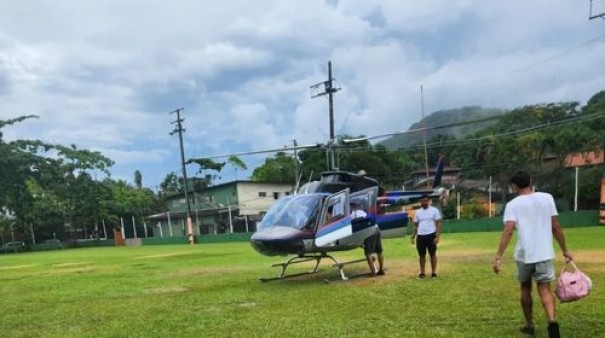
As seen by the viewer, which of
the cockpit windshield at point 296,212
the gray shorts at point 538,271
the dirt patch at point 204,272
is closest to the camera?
the gray shorts at point 538,271

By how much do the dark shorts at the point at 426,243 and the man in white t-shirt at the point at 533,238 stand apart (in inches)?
212

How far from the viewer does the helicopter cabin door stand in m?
12.6

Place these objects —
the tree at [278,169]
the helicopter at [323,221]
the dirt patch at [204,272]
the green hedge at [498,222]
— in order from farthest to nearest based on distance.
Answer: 1. the tree at [278,169]
2. the green hedge at [498,222]
3. the dirt patch at [204,272]
4. the helicopter at [323,221]

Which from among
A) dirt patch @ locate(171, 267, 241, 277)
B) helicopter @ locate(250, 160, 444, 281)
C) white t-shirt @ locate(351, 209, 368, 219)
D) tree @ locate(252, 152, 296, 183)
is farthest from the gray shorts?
tree @ locate(252, 152, 296, 183)

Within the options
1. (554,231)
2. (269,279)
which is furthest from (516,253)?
(269,279)

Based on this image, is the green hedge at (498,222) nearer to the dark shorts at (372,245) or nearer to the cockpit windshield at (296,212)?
the dark shorts at (372,245)

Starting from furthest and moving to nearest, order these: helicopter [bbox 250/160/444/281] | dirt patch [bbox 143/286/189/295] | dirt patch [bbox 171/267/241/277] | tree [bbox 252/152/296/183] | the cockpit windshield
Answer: tree [bbox 252/152/296/183], dirt patch [bbox 171/267/241/277], dirt patch [bbox 143/286/189/295], the cockpit windshield, helicopter [bbox 250/160/444/281]

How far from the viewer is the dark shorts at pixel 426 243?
471 inches

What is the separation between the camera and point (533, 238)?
6.33m

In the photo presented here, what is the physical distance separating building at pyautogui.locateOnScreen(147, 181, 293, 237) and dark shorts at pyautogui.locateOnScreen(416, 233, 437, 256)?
4691 centimetres

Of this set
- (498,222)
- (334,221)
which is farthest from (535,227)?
(498,222)

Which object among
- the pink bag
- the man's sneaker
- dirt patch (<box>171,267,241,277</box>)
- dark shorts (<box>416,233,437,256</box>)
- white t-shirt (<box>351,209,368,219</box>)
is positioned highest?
white t-shirt (<box>351,209,368,219</box>)

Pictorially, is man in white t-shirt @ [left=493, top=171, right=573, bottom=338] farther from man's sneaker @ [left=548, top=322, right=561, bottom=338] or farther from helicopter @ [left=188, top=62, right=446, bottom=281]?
helicopter @ [left=188, top=62, right=446, bottom=281]

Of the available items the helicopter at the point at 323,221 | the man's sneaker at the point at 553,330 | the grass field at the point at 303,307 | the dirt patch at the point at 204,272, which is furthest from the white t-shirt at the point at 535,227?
the dirt patch at the point at 204,272
